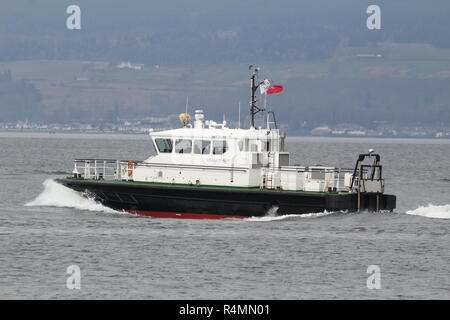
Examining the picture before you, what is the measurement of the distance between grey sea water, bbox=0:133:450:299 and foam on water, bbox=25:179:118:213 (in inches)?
2.6

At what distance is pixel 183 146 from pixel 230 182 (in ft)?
8.22

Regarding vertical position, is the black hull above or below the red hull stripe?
above

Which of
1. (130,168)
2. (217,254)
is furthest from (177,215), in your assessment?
(217,254)

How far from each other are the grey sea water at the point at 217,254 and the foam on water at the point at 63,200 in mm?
65

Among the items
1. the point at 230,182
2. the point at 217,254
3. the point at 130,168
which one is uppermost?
the point at 130,168

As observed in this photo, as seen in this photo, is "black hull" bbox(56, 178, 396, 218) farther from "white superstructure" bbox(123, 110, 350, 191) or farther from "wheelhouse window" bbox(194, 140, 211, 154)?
"wheelhouse window" bbox(194, 140, 211, 154)

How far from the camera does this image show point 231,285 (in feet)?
97.7

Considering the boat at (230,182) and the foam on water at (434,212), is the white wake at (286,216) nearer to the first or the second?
the boat at (230,182)

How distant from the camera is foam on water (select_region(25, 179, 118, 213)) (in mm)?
43125

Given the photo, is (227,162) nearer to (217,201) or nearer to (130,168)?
(217,201)

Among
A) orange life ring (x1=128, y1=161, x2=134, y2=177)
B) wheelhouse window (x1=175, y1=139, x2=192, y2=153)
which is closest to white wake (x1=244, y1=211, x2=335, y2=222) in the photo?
wheelhouse window (x1=175, y1=139, x2=192, y2=153)

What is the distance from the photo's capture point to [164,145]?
4256 cm
